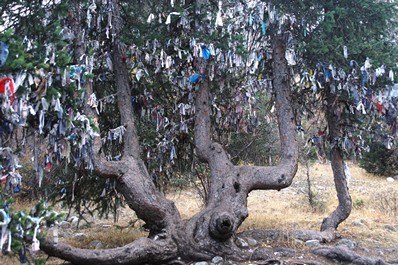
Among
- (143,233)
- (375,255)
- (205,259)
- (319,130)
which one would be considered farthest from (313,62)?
(143,233)

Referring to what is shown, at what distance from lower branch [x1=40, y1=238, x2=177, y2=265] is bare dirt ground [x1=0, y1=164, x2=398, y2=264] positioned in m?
1.10

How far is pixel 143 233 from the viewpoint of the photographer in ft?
26.9

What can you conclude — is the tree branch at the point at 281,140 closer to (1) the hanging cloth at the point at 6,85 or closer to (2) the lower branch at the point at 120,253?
(2) the lower branch at the point at 120,253

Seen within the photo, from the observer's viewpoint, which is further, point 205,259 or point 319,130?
point 319,130

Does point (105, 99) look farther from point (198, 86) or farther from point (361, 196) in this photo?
point (361, 196)

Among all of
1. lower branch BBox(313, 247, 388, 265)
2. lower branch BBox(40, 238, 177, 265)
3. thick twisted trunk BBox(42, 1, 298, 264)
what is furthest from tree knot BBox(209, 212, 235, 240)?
lower branch BBox(313, 247, 388, 265)

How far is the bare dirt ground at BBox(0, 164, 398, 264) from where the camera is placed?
250 inches

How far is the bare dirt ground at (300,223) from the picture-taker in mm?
6344

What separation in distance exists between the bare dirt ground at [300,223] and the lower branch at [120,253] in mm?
1103

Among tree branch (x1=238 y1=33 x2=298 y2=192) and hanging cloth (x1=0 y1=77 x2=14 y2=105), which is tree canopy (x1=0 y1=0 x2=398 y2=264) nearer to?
tree branch (x1=238 y1=33 x2=298 y2=192)

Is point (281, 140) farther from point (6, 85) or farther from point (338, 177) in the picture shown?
point (6, 85)

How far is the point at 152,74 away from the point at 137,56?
2.41ft

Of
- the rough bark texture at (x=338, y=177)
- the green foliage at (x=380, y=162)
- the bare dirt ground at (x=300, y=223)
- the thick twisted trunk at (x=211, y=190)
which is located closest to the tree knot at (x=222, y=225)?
the thick twisted trunk at (x=211, y=190)

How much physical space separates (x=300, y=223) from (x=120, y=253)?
489cm
